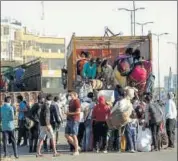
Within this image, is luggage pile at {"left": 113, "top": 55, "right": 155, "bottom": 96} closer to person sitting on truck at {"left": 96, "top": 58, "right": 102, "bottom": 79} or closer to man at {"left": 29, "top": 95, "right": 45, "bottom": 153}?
person sitting on truck at {"left": 96, "top": 58, "right": 102, "bottom": 79}

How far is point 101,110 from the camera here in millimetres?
16875

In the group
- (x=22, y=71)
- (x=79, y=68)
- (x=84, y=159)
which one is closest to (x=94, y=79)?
(x=79, y=68)

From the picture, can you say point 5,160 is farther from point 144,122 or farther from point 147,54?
point 147,54

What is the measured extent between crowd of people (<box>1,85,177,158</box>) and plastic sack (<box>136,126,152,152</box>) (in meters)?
0.06

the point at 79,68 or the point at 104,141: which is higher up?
the point at 79,68

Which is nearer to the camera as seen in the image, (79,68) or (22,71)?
(79,68)

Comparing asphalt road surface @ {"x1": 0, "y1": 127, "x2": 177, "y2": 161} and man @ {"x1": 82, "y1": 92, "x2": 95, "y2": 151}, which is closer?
asphalt road surface @ {"x1": 0, "y1": 127, "x2": 177, "y2": 161}

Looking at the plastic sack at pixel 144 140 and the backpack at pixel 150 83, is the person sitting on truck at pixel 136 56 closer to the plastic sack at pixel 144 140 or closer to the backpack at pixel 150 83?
the backpack at pixel 150 83

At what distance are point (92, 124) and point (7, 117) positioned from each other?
2.53 metres

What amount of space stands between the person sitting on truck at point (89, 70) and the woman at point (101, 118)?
204 centimetres

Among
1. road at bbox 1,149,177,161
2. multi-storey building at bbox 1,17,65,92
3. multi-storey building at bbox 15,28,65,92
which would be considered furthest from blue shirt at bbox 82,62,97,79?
multi-storey building at bbox 15,28,65,92

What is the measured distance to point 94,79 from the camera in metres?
18.9

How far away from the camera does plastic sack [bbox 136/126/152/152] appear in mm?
17234

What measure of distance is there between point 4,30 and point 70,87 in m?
87.4
